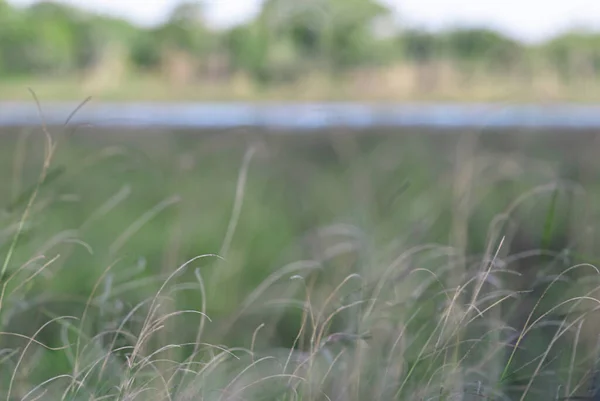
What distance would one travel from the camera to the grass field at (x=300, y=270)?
1.18 meters

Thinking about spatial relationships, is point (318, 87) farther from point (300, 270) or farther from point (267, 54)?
point (300, 270)

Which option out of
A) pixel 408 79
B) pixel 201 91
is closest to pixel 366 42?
pixel 408 79

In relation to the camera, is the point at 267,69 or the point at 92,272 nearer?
the point at 92,272

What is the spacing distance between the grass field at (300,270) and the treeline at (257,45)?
2.80 metres

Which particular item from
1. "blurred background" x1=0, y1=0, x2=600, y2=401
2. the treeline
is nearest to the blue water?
"blurred background" x1=0, y1=0, x2=600, y2=401

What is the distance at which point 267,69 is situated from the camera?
38.7ft

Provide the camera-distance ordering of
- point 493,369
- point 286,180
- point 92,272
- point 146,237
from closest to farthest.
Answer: point 493,369
point 92,272
point 146,237
point 286,180

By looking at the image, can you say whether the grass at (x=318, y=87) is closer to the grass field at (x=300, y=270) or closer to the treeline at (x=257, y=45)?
the treeline at (x=257, y=45)

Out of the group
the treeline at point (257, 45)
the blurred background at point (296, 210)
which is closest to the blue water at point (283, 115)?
the blurred background at point (296, 210)

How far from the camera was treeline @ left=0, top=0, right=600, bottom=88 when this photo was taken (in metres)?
10.5

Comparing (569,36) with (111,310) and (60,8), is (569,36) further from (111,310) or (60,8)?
(111,310)

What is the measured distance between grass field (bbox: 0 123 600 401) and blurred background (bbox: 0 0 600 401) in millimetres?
16

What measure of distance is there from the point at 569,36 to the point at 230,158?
5837 millimetres

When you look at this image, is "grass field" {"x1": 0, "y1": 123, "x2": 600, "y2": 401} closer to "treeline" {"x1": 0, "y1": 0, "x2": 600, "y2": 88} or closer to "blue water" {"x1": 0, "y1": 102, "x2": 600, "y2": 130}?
"blue water" {"x1": 0, "y1": 102, "x2": 600, "y2": 130}
